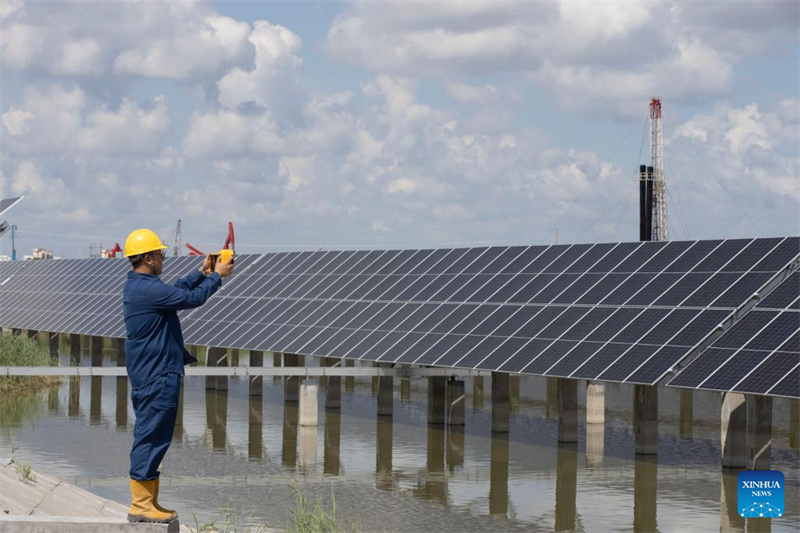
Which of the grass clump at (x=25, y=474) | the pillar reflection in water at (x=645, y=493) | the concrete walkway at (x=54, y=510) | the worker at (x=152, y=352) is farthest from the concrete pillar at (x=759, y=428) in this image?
the worker at (x=152, y=352)

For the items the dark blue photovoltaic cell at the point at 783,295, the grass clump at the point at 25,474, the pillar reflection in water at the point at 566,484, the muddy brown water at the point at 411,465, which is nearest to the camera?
the grass clump at the point at 25,474

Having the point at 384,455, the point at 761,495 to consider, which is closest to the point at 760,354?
the point at 761,495

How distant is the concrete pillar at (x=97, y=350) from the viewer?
5106 cm

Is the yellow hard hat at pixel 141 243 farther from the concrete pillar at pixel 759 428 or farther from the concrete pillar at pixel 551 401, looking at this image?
the concrete pillar at pixel 551 401

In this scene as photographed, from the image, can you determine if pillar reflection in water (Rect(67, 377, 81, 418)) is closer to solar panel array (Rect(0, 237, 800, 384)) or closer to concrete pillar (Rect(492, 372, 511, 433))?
solar panel array (Rect(0, 237, 800, 384))

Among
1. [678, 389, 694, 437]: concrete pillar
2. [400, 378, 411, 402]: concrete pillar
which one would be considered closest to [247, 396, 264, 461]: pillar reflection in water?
[400, 378, 411, 402]: concrete pillar

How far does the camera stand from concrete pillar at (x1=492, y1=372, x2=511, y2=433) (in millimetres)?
33188

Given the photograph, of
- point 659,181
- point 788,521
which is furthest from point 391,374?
point 659,181

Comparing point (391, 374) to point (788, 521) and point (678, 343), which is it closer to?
point (678, 343)

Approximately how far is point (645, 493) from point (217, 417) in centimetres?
1723

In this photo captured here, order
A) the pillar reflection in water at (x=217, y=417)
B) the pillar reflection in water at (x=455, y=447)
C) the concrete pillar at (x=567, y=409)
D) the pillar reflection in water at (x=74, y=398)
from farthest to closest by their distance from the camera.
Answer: the pillar reflection in water at (x=74, y=398) → the pillar reflection in water at (x=217, y=417) → the concrete pillar at (x=567, y=409) → the pillar reflection in water at (x=455, y=447)

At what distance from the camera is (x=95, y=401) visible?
139 feet

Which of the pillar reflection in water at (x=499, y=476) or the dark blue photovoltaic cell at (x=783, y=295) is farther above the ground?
the dark blue photovoltaic cell at (x=783, y=295)

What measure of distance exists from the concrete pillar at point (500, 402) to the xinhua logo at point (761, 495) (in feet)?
30.9
